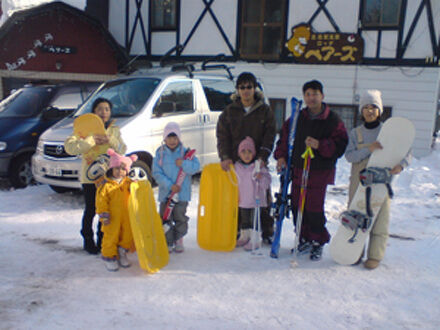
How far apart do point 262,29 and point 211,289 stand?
10.6 m

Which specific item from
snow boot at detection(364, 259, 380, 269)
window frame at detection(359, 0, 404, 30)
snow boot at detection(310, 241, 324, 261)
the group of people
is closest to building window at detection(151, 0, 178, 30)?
window frame at detection(359, 0, 404, 30)

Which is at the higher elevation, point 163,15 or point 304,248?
point 163,15

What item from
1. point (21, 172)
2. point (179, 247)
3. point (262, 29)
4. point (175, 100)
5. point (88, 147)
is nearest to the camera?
point (88, 147)

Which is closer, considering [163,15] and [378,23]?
[378,23]

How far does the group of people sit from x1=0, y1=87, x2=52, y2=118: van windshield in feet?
12.1

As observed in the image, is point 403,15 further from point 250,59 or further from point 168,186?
point 168,186

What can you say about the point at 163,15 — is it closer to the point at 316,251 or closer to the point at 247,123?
the point at 247,123

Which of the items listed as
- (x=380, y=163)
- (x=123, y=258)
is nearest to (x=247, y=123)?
(x=380, y=163)

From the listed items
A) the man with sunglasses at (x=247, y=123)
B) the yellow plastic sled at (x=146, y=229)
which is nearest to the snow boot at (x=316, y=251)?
the man with sunglasses at (x=247, y=123)

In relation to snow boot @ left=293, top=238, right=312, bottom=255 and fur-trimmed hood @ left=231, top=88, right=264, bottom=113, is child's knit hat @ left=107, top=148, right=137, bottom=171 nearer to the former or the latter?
fur-trimmed hood @ left=231, top=88, right=264, bottom=113

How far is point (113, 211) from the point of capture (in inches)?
143

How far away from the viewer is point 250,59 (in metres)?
12.6

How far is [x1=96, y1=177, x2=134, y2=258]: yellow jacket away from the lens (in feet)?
11.7

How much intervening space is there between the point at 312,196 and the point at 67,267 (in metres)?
2.51
